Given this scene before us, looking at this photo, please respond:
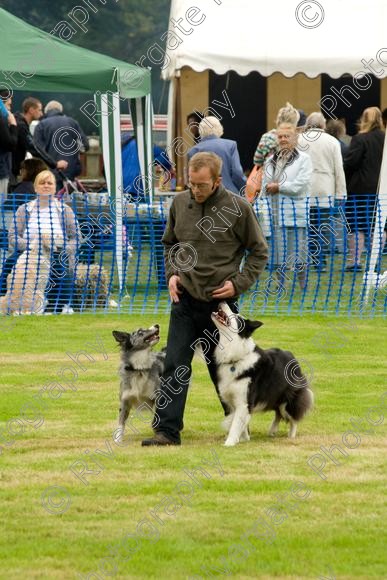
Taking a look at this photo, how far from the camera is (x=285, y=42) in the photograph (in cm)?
1933

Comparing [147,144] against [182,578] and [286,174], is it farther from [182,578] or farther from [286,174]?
[182,578]

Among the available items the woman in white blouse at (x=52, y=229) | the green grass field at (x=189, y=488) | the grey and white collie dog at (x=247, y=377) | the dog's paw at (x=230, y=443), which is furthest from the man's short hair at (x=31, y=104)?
the dog's paw at (x=230, y=443)

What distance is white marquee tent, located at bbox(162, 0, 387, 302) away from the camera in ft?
62.4

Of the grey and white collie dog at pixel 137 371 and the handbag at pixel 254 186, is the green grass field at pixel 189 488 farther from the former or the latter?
the handbag at pixel 254 186

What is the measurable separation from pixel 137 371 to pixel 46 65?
7809 millimetres

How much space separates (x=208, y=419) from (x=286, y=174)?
6443 mm

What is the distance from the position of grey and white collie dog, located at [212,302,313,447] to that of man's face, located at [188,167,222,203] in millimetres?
665

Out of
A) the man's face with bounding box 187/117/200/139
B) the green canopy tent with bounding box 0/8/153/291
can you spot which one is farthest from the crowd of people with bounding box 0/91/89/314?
the man's face with bounding box 187/117/200/139

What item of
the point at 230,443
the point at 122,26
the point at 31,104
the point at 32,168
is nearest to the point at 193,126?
the point at 31,104

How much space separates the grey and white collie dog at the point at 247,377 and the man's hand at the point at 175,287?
0.97 feet

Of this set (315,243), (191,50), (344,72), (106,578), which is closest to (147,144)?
(191,50)

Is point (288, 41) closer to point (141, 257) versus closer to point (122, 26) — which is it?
point (141, 257)

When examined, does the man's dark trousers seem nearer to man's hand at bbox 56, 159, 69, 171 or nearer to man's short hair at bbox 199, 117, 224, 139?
man's short hair at bbox 199, 117, 224, 139

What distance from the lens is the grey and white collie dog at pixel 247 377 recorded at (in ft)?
26.9
